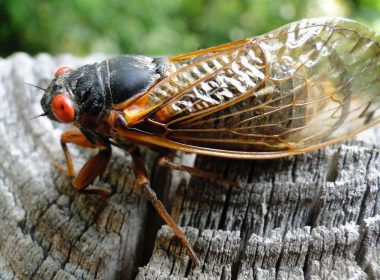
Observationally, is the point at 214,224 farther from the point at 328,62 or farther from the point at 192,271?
the point at 328,62

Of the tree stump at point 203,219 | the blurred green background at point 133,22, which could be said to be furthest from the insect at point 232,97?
the blurred green background at point 133,22

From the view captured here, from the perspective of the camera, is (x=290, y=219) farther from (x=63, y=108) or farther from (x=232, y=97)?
(x=63, y=108)

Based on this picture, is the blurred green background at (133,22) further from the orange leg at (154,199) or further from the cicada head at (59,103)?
the orange leg at (154,199)

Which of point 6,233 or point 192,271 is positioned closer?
point 192,271

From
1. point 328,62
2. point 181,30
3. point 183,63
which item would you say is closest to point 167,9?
point 181,30

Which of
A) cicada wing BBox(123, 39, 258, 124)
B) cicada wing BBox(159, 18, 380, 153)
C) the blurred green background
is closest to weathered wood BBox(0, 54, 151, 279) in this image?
cicada wing BBox(123, 39, 258, 124)

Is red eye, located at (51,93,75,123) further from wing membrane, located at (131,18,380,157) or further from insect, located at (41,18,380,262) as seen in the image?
wing membrane, located at (131,18,380,157)

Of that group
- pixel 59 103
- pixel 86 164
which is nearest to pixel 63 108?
pixel 59 103
